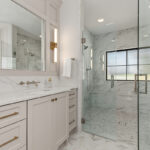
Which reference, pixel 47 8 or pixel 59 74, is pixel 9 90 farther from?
pixel 47 8

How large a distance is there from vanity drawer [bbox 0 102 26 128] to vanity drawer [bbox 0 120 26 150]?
4 centimetres


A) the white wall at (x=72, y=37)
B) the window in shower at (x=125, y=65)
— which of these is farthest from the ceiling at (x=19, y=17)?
the window in shower at (x=125, y=65)

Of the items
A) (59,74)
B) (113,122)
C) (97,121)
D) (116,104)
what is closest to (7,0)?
(59,74)

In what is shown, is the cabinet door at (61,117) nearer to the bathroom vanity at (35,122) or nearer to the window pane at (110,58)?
the bathroom vanity at (35,122)

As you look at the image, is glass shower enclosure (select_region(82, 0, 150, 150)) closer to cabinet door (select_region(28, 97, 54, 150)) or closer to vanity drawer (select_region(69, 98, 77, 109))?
vanity drawer (select_region(69, 98, 77, 109))

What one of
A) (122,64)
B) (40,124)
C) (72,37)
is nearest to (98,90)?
(122,64)

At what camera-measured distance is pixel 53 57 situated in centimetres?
221

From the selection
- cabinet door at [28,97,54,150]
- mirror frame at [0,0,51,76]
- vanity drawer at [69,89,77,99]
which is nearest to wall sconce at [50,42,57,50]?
mirror frame at [0,0,51,76]

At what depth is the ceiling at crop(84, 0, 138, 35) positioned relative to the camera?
7.36 feet

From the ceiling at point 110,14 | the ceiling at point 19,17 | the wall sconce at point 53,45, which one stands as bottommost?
the wall sconce at point 53,45

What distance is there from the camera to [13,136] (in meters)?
0.87

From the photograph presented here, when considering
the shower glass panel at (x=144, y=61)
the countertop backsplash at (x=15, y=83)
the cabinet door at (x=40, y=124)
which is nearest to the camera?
the cabinet door at (x=40, y=124)

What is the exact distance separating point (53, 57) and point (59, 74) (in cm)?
39

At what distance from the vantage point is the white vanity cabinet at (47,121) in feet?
3.42
